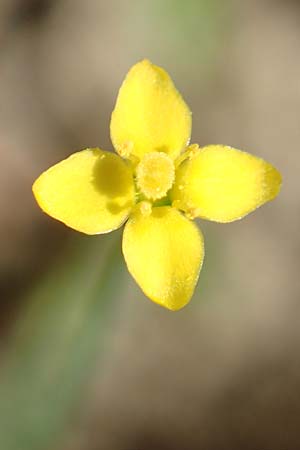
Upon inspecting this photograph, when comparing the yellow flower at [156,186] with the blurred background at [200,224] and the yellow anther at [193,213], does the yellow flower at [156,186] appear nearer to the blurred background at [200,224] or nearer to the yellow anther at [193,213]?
the yellow anther at [193,213]

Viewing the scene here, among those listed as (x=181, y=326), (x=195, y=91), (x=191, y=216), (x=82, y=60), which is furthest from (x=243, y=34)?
(x=191, y=216)

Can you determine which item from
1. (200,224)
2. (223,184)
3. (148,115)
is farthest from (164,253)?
(200,224)

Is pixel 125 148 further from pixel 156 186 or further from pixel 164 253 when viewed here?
pixel 164 253

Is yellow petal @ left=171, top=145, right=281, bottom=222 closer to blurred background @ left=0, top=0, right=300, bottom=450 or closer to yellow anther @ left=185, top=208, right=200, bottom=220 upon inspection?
yellow anther @ left=185, top=208, right=200, bottom=220

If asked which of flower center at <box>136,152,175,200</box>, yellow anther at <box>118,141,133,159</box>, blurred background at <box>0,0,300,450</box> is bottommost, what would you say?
blurred background at <box>0,0,300,450</box>

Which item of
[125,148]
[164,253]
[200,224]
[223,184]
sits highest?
[125,148]

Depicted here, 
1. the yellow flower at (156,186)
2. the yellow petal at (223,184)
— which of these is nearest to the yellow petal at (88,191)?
the yellow flower at (156,186)

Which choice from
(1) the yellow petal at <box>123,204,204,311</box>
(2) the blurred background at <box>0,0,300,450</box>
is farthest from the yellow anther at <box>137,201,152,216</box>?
(2) the blurred background at <box>0,0,300,450</box>
